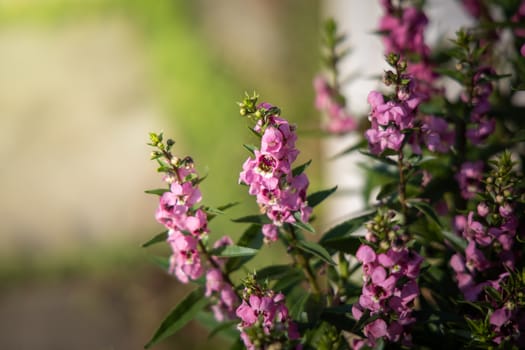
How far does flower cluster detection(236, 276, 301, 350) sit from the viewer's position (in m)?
0.93

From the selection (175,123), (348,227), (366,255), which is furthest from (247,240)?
(175,123)

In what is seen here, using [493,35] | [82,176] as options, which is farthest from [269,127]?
[82,176]

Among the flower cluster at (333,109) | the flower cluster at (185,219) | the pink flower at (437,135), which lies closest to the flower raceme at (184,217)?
the flower cluster at (185,219)

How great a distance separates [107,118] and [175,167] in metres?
4.07

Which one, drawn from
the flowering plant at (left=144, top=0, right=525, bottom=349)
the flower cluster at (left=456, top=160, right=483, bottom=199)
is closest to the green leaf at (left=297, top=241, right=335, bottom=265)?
the flowering plant at (left=144, top=0, right=525, bottom=349)

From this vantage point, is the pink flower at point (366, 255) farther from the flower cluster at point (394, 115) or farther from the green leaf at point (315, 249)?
the flower cluster at point (394, 115)

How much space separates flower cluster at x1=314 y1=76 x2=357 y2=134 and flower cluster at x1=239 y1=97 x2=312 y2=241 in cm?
69

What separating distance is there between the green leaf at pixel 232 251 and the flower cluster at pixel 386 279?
0.63 feet

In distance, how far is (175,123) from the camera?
4.81m

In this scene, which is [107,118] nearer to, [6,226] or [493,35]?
[6,226]

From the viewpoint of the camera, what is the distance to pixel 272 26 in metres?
5.18

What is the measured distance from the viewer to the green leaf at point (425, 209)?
114cm

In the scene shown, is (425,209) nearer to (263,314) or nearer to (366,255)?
(366,255)

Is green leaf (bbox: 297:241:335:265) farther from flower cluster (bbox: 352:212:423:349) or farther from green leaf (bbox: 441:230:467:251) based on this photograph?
green leaf (bbox: 441:230:467:251)
